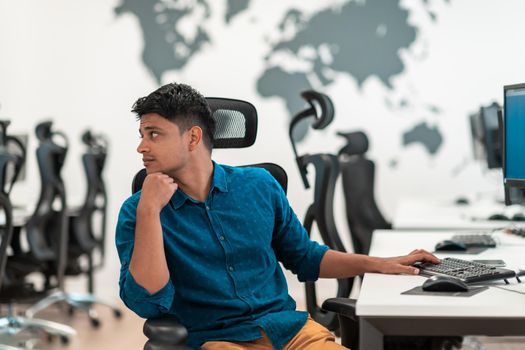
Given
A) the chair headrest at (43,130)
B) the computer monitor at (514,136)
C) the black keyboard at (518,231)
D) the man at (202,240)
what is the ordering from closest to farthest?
1. the man at (202,240)
2. the computer monitor at (514,136)
3. the black keyboard at (518,231)
4. the chair headrest at (43,130)

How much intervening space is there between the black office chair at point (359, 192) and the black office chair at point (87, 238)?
72.9 inches

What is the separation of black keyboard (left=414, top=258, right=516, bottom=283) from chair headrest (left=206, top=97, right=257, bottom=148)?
0.59 metres

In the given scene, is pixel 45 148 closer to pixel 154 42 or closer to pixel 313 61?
pixel 154 42

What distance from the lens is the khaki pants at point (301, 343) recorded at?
6.93 ft

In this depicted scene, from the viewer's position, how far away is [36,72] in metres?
6.77

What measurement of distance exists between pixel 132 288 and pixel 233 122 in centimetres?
63

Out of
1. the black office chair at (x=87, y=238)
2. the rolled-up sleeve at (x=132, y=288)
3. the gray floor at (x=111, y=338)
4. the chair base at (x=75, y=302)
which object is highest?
the rolled-up sleeve at (x=132, y=288)

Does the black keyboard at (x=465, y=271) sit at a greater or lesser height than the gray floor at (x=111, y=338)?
greater

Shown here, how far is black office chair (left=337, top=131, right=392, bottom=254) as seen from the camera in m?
4.11

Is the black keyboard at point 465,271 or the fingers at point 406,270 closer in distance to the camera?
the black keyboard at point 465,271

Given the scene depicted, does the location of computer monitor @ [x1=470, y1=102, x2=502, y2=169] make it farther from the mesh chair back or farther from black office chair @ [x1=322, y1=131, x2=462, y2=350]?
the mesh chair back

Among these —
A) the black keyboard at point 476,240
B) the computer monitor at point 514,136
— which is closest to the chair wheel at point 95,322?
the black keyboard at point 476,240

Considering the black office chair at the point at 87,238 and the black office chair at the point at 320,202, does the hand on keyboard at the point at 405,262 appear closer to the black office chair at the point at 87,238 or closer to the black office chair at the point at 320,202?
the black office chair at the point at 320,202

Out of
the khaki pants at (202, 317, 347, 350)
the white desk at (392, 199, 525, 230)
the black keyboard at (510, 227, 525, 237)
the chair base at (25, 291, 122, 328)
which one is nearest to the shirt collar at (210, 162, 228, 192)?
the khaki pants at (202, 317, 347, 350)
